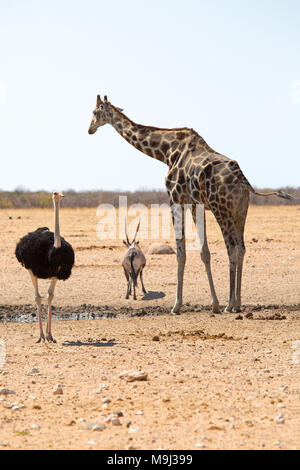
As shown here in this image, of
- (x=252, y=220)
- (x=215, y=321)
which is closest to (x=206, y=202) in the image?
(x=215, y=321)

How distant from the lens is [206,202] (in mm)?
11859

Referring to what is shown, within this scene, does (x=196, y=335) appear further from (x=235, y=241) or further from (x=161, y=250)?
(x=161, y=250)

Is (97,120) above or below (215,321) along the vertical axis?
above

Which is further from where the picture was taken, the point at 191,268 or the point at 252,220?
the point at 252,220

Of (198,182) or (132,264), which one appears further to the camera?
(132,264)

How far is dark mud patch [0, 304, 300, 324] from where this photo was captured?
1197 cm

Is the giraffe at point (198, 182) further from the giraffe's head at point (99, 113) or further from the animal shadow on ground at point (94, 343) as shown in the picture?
the animal shadow on ground at point (94, 343)

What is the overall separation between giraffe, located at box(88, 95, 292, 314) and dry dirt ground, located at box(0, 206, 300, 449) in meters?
0.78

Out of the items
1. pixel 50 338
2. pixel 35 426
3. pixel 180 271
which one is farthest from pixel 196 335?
pixel 35 426

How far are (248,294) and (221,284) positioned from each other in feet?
3.78

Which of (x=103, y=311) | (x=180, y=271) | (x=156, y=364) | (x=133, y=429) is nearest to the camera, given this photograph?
(x=133, y=429)

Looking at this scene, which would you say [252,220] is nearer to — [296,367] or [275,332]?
[275,332]

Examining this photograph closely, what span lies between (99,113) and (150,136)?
3.17 feet

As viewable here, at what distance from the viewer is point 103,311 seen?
40.9 ft
